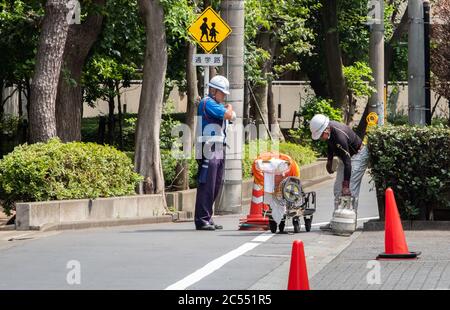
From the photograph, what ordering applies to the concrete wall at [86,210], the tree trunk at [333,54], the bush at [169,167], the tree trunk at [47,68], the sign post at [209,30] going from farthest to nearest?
1. the tree trunk at [333,54]
2. the bush at [169,167]
3. the sign post at [209,30]
4. the tree trunk at [47,68]
5. the concrete wall at [86,210]

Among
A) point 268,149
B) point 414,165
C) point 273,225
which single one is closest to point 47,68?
point 273,225

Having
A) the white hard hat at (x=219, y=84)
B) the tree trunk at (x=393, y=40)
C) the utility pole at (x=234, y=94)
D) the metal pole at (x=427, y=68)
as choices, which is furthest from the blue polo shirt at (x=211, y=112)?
the tree trunk at (x=393, y=40)

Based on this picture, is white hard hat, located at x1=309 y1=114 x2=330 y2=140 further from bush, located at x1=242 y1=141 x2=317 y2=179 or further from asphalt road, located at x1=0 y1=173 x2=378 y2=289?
bush, located at x1=242 y1=141 x2=317 y2=179

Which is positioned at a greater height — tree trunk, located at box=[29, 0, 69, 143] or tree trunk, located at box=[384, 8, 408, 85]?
tree trunk, located at box=[384, 8, 408, 85]

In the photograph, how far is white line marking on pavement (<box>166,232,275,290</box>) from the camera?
1234 cm

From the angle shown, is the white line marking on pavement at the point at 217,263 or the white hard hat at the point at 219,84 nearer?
the white line marking on pavement at the point at 217,263

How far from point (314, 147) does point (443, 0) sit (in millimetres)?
6056

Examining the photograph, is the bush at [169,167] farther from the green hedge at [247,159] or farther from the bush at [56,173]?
the bush at [56,173]

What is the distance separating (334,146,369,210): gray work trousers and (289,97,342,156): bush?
810 inches

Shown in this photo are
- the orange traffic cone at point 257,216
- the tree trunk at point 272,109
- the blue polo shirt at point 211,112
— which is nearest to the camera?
the blue polo shirt at point 211,112

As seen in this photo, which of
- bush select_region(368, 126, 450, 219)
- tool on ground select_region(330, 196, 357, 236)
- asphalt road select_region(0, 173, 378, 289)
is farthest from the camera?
bush select_region(368, 126, 450, 219)

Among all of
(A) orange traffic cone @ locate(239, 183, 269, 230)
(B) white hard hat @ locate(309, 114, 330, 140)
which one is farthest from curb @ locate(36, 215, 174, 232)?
(B) white hard hat @ locate(309, 114, 330, 140)

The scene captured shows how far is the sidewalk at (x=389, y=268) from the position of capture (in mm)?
12219

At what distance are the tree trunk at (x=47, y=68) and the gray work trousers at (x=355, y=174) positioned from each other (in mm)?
5516
